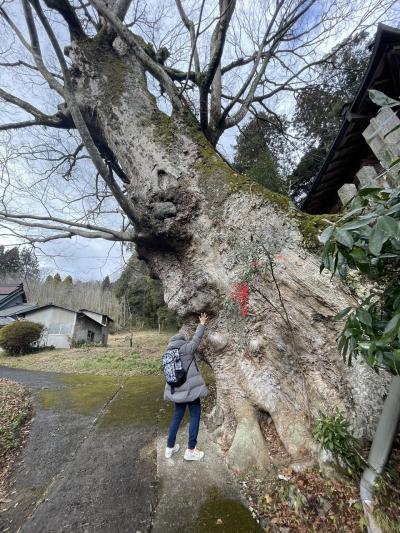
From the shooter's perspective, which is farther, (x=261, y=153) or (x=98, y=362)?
(x=98, y=362)

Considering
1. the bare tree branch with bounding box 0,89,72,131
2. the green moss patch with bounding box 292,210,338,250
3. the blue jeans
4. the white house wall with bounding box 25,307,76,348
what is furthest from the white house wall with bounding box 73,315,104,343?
the green moss patch with bounding box 292,210,338,250

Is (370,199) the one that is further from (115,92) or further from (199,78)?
(115,92)

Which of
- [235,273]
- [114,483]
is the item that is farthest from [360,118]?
[114,483]

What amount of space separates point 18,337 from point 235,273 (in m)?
18.0

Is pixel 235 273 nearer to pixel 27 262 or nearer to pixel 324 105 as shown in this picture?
pixel 27 262

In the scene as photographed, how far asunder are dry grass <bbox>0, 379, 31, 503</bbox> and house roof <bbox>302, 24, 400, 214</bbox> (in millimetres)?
6628

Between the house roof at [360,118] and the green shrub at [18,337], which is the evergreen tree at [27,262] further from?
the green shrub at [18,337]

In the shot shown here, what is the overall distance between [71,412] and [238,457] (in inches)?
131

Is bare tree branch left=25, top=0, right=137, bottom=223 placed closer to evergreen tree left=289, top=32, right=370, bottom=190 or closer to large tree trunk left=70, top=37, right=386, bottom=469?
large tree trunk left=70, top=37, right=386, bottom=469

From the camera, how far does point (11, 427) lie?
13.1 ft

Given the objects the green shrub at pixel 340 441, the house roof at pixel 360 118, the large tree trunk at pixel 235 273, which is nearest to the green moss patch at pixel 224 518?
the large tree trunk at pixel 235 273

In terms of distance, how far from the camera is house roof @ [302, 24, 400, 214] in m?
3.21

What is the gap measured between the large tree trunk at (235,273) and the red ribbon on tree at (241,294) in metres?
0.04

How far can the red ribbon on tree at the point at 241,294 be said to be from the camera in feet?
10.0
